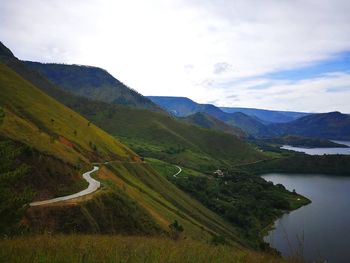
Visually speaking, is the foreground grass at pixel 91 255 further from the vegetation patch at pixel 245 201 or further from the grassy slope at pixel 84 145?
the vegetation patch at pixel 245 201

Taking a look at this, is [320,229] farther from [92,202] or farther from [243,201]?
[92,202]

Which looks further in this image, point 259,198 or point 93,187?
point 259,198

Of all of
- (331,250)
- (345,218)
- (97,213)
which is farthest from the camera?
(345,218)

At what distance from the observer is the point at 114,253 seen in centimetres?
1047

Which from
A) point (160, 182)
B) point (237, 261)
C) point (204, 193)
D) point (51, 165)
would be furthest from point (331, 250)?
point (237, 261)

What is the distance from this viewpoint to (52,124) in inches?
4006

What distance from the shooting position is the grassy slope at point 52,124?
85688 mm

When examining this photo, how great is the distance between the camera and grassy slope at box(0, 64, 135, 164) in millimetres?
85688

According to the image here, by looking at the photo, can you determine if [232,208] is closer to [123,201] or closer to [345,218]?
[345,218]

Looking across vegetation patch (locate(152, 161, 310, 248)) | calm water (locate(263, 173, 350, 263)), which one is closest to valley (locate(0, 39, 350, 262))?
vegetation patch (locate(152, 161, 310, 248))

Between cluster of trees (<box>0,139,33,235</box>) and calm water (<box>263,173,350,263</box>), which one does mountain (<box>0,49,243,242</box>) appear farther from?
calm water (<box>263,173,350,263</box>)

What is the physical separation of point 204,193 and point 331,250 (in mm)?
62514

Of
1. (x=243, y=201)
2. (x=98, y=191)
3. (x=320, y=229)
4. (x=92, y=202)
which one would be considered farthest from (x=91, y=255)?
(x=243, y=201)

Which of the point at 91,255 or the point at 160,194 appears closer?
the point at 91,255
